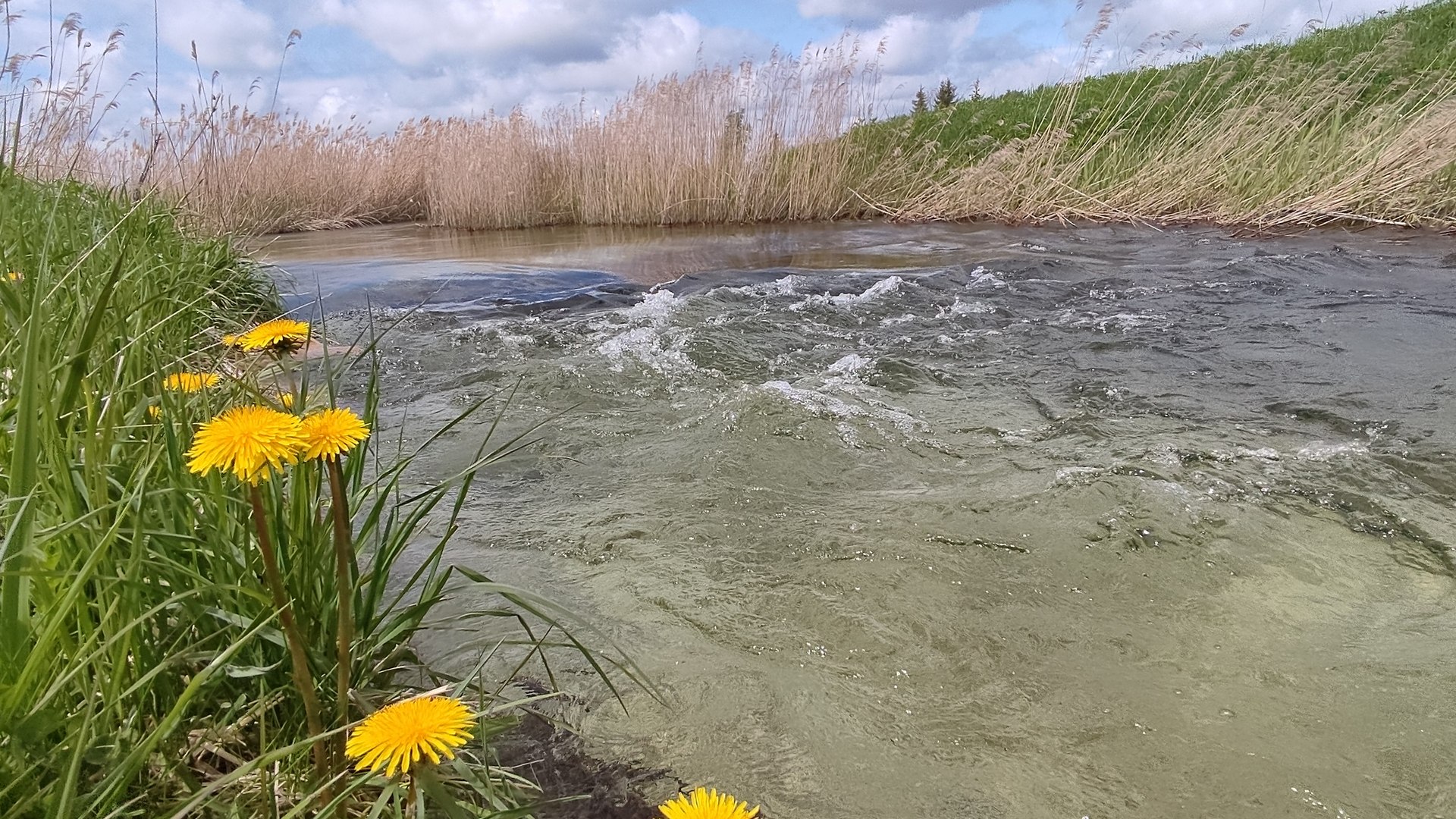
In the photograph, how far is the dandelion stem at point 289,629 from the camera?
31.4 inches

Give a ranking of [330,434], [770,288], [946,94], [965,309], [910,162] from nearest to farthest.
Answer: [330,434], [965,309], [770,288], [910,162], [946,94]

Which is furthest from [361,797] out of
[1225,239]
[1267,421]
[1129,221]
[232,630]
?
[1129,221]

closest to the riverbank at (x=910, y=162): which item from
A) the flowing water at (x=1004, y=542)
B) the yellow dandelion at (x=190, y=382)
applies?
the flowing water at (x=1004, y=542)

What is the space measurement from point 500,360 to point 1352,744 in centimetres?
346

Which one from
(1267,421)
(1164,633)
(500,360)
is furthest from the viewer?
(500,360)

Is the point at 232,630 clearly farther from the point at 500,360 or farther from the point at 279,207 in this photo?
the point at 279,207

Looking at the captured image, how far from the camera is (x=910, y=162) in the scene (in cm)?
1041

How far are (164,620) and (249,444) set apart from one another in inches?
22.0

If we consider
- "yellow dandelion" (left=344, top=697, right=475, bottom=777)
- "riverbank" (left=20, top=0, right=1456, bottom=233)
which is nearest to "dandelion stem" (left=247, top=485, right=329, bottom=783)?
"yellow dandelion" (left=344, top=697, right=475, bottom=777)

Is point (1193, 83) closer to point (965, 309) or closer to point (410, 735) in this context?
point (965, 309)

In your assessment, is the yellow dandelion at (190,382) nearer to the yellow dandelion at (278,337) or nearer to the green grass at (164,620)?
the green grass at (164,620)

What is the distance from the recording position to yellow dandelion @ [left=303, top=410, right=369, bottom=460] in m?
0.77

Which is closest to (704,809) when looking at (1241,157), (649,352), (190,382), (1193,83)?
(190,382)

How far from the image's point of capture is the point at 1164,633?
63.2 inches
